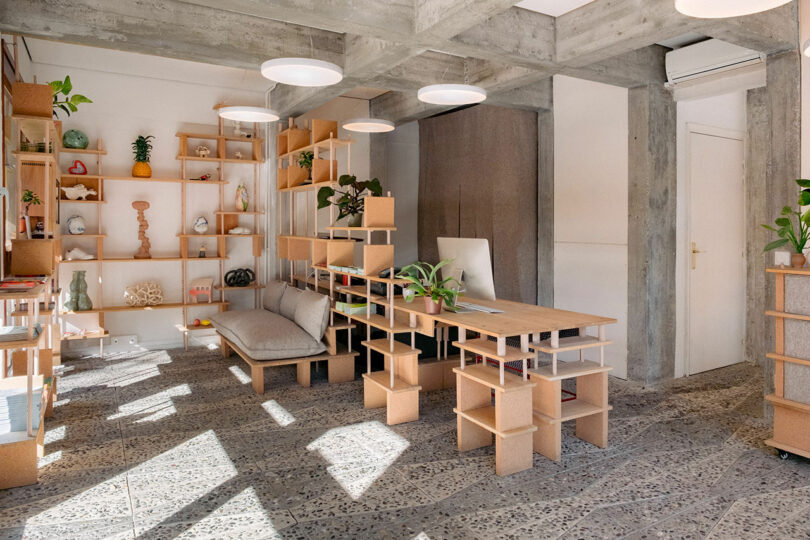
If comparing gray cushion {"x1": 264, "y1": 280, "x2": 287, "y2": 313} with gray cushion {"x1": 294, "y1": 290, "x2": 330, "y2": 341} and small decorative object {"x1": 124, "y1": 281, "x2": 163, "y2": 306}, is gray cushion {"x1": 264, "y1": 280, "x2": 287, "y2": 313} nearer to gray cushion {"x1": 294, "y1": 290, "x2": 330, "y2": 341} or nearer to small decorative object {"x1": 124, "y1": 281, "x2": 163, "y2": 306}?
gray cushion {"x1": 294, "y1": 290, "x2": 330, "y2": 341}

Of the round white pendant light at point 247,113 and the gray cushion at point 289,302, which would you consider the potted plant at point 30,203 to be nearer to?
the round white pendant light at point 247,113

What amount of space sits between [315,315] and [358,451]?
1717mm

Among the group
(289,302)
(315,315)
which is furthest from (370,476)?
(289,302)

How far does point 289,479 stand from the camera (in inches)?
121

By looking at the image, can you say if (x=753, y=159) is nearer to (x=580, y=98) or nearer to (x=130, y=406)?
(x=580, y=98)

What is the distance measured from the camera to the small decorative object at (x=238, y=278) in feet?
21.5

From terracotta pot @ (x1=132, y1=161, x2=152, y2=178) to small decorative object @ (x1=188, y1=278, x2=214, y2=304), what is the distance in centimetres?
128

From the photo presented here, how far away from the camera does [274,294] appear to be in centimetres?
603

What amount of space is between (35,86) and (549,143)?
462 cm

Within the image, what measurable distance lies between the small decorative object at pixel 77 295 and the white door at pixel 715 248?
600cm

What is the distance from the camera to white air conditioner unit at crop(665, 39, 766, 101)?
436cm

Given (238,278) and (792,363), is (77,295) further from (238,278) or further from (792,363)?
(792,363)

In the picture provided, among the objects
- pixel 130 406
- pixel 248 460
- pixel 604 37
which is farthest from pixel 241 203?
pixel 604 37

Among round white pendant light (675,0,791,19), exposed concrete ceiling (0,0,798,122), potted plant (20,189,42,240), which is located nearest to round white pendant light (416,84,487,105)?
exposed concrete ceiling (0,0,798,122)
